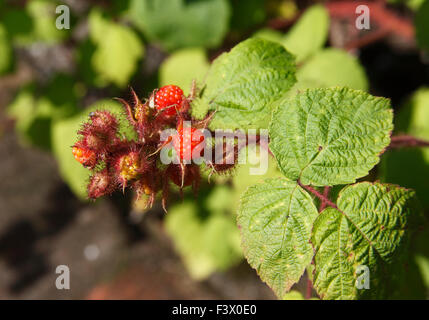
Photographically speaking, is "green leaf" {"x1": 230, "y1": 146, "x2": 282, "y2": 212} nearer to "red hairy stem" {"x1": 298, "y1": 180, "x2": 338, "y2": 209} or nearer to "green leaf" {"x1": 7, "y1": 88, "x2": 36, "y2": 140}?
"red hairy stem" {"x1": 298, "y1": 180, "x2": 338, "y2": 209}

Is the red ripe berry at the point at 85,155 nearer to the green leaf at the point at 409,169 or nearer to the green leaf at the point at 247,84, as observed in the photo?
the green leaf at the point at 247,84

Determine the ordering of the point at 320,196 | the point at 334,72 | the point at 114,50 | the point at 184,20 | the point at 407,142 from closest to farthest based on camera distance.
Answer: the point at 320,196
the point at 407,142
the point at 334,72
the point at 184,20
the point at 114,50

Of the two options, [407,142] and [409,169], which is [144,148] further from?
[409,169]

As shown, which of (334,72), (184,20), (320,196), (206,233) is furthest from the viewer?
(206,233)

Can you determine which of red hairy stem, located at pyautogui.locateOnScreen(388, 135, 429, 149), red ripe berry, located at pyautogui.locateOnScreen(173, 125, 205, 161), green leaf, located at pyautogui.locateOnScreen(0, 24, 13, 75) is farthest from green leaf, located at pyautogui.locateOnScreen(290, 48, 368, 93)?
green leaf, located at pyautogui.locateOnScreen(0, 24, 13, 75)

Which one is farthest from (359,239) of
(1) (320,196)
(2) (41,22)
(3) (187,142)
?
(2) (41,22)
